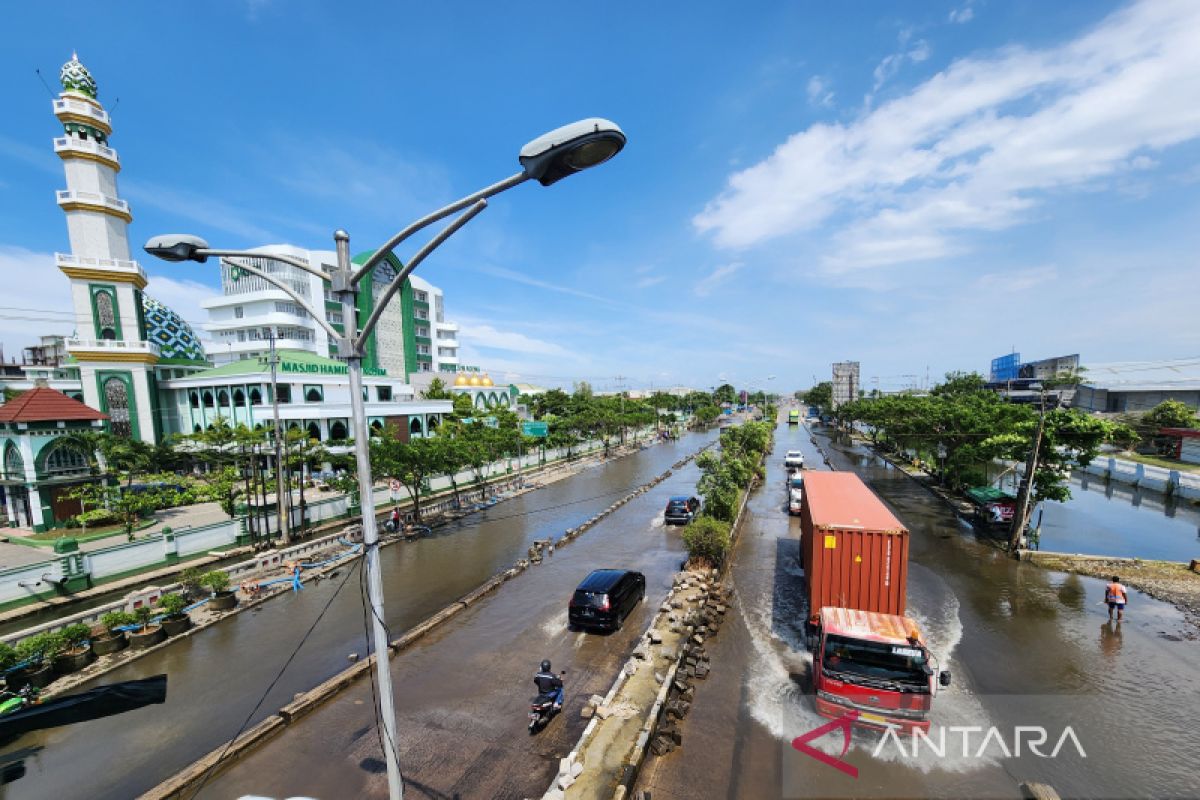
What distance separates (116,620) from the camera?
1444 centimetres

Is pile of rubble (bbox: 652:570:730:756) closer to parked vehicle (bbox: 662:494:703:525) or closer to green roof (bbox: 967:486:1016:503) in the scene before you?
parked vehicle (bbox: 662:494:703:525)

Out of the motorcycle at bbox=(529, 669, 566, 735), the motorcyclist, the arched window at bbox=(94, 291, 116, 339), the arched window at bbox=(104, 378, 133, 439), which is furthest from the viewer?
the arched window at bbox=(104, 378, 133, 439)

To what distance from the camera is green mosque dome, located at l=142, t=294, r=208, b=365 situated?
4516 cm

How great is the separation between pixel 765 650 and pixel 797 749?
383cm

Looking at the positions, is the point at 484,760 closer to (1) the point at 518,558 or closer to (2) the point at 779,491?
(1) the point at 518,558

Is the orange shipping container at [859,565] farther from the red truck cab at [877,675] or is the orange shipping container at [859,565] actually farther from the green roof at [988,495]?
the green roof at [988,495]

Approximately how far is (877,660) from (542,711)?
6625mm

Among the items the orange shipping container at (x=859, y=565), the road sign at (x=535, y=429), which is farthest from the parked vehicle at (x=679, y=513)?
the road sign at (x=535, y=429)

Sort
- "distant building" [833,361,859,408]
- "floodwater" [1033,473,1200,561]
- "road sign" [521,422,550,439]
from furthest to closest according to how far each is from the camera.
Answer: "distant building" [833,361,859,408], "road sign" [521,422,550,439], "floodwater" [1033,473,1200,561]

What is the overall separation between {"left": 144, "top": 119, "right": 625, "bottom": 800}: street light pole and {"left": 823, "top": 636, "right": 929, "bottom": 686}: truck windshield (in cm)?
795

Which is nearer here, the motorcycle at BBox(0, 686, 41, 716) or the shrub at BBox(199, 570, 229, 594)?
the motorcycle at BBox(0, 686, 41, 716)

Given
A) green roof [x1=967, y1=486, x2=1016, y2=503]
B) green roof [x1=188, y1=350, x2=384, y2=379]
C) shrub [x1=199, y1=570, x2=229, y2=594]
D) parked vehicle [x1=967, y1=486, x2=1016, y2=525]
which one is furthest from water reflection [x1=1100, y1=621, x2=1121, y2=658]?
green roof [x1=188, y1=350, x2=384, y2=379]

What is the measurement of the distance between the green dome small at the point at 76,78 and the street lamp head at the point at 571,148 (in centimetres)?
5272

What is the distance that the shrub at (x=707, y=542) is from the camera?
1847 centimetres
